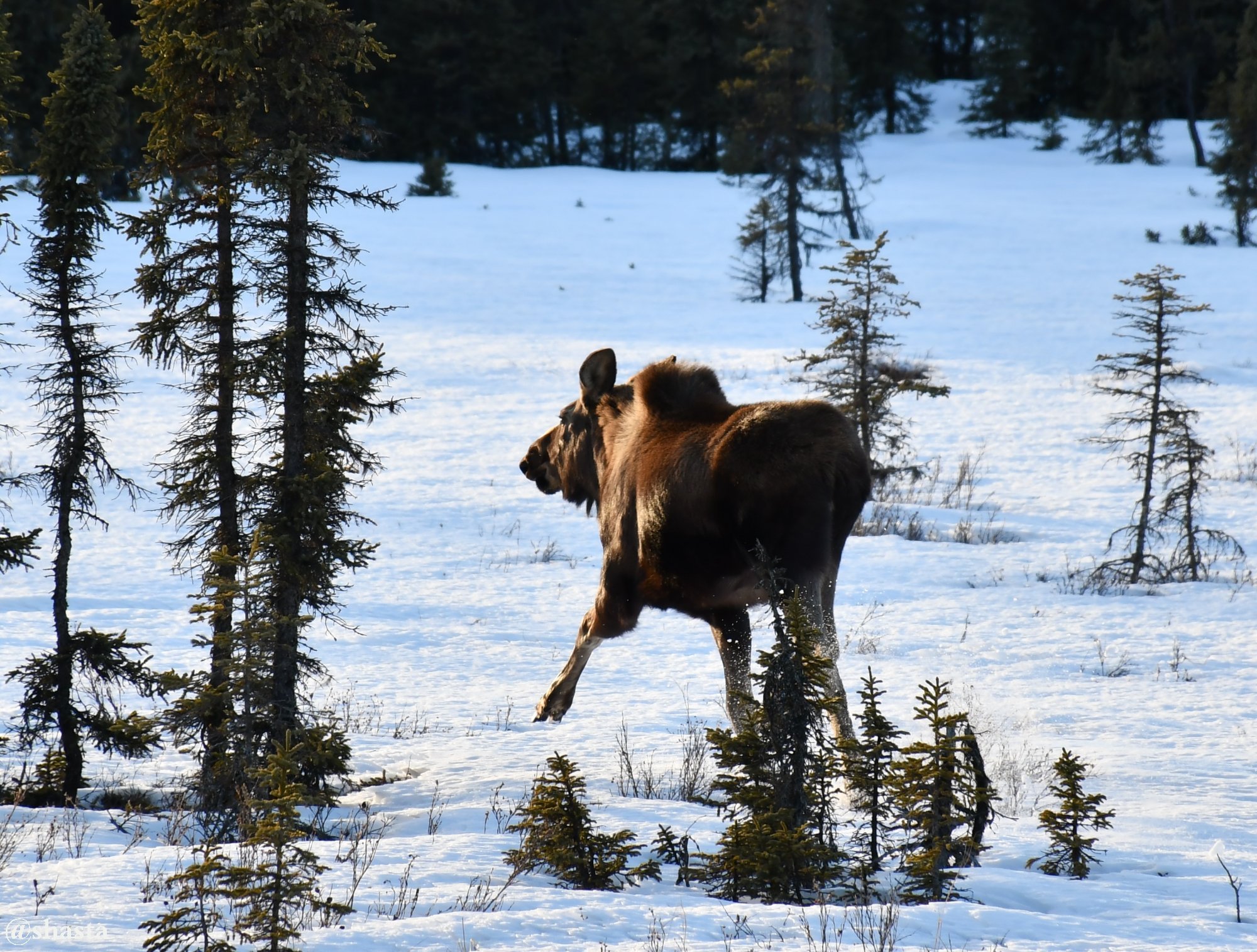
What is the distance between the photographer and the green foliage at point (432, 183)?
47.0 m

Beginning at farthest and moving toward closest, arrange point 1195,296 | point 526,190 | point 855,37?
point 855,37 → point 526,190 → point 1195,296

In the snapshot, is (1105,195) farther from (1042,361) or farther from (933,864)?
(933,864)

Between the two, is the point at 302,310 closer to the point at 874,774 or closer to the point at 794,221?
the point at 874,774

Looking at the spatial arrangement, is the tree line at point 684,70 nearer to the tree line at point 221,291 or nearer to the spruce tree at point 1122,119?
the spruce tree at point 1122,119

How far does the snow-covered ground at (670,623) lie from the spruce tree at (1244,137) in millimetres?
3719

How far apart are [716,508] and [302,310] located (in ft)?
9.78

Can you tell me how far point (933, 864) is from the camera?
4953mm

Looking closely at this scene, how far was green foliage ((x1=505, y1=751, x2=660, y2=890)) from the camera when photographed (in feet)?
17.0

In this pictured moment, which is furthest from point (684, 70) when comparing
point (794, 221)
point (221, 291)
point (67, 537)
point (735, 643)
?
point (735, 643)

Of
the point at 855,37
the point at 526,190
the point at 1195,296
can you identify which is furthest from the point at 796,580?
the point at 855,37

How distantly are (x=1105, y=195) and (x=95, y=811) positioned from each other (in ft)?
162

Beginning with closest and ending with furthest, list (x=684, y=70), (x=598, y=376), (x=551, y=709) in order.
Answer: (x=551, y=709), (x=598, y=376), (x=684, y=70)

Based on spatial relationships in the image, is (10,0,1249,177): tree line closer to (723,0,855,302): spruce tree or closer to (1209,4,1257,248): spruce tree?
(1209,4,1257,248): spruce tree

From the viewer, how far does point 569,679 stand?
8500mm
